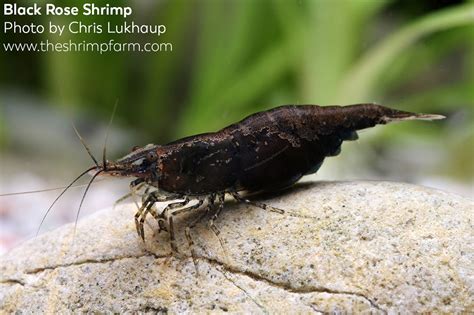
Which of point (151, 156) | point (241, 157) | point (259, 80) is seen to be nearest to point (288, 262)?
point (241, 157)

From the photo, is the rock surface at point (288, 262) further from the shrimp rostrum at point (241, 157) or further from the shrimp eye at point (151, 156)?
the shrimp eye at point (151, 156)

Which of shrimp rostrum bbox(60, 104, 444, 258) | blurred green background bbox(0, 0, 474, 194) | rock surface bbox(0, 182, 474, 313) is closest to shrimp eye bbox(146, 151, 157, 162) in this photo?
shrimp rostrum bbox(60, 104, 444, 258)

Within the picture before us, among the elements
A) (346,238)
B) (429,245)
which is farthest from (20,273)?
(429,245)

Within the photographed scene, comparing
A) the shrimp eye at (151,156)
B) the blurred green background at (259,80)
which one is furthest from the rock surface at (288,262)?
the blurred green background at (259,80)

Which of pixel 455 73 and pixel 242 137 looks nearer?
pixel 242 137

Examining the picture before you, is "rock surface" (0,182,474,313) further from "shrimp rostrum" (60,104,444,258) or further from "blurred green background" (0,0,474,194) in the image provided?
"blurred green background" (0,0,474,194)

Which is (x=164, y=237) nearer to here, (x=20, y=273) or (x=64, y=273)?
(x=64, y=273)

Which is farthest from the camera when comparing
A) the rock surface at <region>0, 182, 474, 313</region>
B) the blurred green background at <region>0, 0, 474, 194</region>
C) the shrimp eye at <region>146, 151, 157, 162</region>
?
the blurred green background at <region>0, 0, 474, 194</region>
